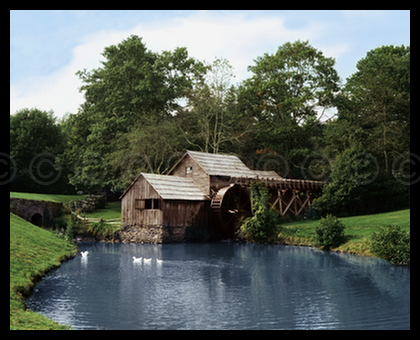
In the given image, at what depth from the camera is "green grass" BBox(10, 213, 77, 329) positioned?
11203 mm

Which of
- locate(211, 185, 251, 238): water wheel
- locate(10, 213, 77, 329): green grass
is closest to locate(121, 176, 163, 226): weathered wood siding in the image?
locate(211, 185, 251, 238): water wheel

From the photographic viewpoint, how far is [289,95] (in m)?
50.2

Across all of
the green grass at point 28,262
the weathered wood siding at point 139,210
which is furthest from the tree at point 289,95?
the green grass at point 28,262

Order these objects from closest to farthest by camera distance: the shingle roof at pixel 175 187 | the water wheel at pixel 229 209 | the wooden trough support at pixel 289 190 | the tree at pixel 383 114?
the shingle roof at pixel 175 187, the water wheel at pixel 229 209, the wooden trough support at pixel 289 190, the tree at pixel 383 114

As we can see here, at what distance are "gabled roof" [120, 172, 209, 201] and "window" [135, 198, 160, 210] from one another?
50.0 inches

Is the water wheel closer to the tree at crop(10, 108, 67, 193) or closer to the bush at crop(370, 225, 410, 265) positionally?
the bush at crop(370, 225, 410, 265)

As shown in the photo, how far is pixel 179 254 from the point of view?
26953mm

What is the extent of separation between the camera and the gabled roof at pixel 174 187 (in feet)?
113

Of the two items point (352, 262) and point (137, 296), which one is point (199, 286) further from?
point (352, 262)

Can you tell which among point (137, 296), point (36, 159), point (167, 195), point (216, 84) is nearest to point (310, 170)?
point (216, 84)

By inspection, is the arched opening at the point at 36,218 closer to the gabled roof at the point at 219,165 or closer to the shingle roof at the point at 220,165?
the gabled roof at the point at 219,165

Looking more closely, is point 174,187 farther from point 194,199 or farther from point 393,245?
point 393,245

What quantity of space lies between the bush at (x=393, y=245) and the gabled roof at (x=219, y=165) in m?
16.9

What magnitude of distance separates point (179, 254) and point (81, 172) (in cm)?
2616
